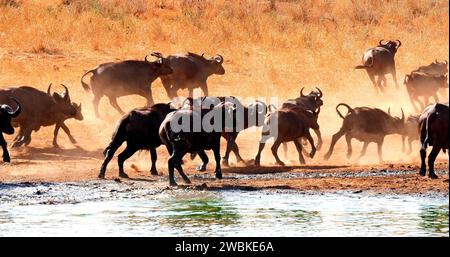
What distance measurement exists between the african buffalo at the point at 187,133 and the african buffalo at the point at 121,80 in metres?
9.26

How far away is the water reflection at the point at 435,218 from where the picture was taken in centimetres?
1666

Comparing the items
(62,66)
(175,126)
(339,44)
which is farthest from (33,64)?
(175,126)

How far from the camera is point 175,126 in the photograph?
20.5 m

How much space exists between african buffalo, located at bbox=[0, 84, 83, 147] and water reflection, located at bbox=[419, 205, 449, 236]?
10985 millimetres

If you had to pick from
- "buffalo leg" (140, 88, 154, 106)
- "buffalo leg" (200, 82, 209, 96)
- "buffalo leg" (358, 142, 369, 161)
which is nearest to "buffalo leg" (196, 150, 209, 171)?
"buffalo leg" (358, 142, 369, 161)

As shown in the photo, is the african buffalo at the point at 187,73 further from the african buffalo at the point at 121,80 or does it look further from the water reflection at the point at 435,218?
the water reflection at the point at 435,218

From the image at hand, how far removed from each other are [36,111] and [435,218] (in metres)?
11.9

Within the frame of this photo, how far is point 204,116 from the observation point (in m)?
21.0

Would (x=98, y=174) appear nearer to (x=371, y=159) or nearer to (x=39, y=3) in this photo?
(x=371, y=159)

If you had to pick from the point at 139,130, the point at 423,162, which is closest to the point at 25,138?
the point at 139,130

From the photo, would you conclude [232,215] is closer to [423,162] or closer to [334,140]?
[423,162]

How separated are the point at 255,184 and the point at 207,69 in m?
12.6

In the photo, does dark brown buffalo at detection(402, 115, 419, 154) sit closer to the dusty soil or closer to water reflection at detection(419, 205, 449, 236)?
the dusty soil
